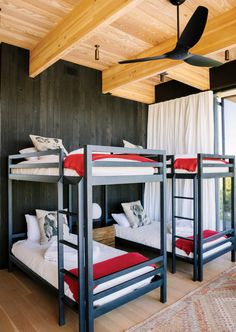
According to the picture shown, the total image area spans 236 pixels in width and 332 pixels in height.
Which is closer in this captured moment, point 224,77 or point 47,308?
point 47,308

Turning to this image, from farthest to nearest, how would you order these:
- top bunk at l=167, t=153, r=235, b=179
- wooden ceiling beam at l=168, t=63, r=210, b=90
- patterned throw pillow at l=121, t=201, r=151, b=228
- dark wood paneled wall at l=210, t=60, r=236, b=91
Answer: patterned throw pillow at l=121, t=201, r=151, b=228, dark wood paneled wall at l=210, t=60, r=236, b=91, wooden ceiling beam at l=168, t=63, r=210, b=90, top bunk at l=167, t=153, r=235, b=179

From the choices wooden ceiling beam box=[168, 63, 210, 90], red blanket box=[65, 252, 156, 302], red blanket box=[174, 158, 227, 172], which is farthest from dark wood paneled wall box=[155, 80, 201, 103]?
red blanket box=[65, 252, 156, 302]

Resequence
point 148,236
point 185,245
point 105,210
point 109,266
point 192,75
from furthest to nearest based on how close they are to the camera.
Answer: point 105,210, point 192,75, point 148,236, point 185,245, point 109,266

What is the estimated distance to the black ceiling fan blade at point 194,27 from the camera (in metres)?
1.79

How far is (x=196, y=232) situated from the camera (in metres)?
2.79

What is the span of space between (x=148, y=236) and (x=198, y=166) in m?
1.18

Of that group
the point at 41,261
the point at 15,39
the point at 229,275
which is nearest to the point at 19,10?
the point at 15,39

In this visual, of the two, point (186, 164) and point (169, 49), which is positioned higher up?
point (169, 49)

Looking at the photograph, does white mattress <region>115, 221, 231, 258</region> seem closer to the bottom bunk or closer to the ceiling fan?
the bottom bunk

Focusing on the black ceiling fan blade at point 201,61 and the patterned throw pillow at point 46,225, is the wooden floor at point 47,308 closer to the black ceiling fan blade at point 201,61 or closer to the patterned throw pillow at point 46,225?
the patterned throw pillow at point 46,225

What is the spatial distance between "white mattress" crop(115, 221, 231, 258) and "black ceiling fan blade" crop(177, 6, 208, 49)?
2.24 meters

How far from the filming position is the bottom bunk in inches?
115

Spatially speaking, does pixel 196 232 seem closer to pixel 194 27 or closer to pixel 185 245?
pixel 185 245

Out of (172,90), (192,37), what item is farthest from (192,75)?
(192,37)
